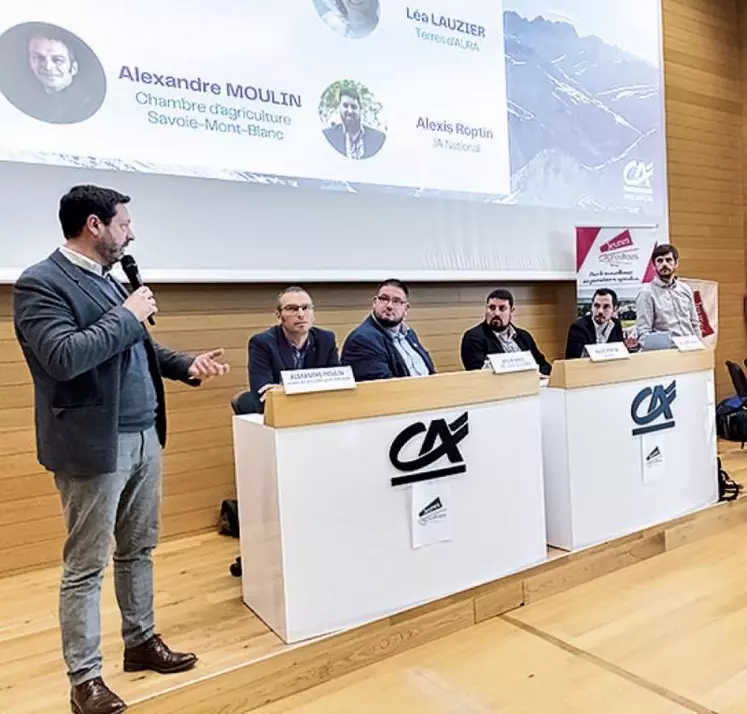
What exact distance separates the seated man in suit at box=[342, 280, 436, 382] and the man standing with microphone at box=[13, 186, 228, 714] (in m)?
1.23

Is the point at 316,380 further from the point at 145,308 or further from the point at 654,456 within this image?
the point at 654,456

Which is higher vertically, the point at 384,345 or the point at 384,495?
the point at 384,345

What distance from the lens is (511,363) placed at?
8.58ft

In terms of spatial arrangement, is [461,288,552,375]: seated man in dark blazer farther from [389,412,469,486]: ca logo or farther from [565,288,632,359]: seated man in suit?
[389,412,469,486]: ca logo

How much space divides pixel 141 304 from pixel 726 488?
10.2 ft

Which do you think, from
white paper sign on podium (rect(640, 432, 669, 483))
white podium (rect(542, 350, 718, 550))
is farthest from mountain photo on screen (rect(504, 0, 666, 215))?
white paper sign on podium (rect(640, 432, 669, 483))

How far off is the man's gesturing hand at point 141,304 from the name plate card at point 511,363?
1279 millimetres

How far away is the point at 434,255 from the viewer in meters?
4.03

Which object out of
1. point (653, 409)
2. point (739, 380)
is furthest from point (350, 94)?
point (739, 380)

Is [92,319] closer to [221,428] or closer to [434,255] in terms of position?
[221,428]

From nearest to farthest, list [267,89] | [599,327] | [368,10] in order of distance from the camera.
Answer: [267,89]
[368,10]
[599,327]

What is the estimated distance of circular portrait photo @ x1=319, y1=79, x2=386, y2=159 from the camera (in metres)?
3.58

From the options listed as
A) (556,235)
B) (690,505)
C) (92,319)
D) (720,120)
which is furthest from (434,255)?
(720,120)

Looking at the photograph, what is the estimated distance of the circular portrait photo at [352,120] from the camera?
3.58m
